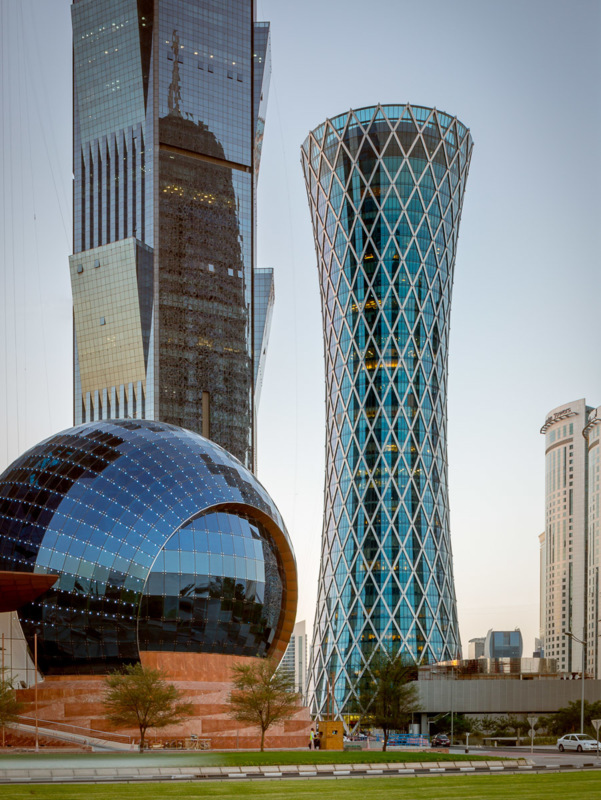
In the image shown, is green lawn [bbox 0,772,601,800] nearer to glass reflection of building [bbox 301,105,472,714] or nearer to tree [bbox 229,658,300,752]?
tree [bbox 229,658,300,752]

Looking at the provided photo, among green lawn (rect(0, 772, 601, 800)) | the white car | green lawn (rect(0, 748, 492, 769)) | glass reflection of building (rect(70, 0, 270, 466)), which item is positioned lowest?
the white car

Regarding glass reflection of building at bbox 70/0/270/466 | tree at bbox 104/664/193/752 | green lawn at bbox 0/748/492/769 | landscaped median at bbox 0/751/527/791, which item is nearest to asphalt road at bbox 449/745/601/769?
landscaped median at bbox 0/751/527/791

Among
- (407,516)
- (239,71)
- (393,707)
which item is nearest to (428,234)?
(407,516)

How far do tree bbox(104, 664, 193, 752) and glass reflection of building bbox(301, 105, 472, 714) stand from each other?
8764 centimetres

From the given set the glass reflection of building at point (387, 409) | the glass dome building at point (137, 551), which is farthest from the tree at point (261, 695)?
the glass reflection of building at point (387, 409)

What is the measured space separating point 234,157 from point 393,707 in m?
116

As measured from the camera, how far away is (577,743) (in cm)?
6494

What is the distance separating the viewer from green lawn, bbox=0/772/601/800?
2764 cm

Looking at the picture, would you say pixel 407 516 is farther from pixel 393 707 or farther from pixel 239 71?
pixel 239 71

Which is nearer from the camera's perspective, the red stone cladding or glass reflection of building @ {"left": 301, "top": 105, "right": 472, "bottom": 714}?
the red stone cladding

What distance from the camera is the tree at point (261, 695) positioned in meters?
51.6

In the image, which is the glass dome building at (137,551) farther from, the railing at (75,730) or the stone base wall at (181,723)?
the railing at (75,730)

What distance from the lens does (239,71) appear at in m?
180

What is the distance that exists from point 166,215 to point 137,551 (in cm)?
11762
